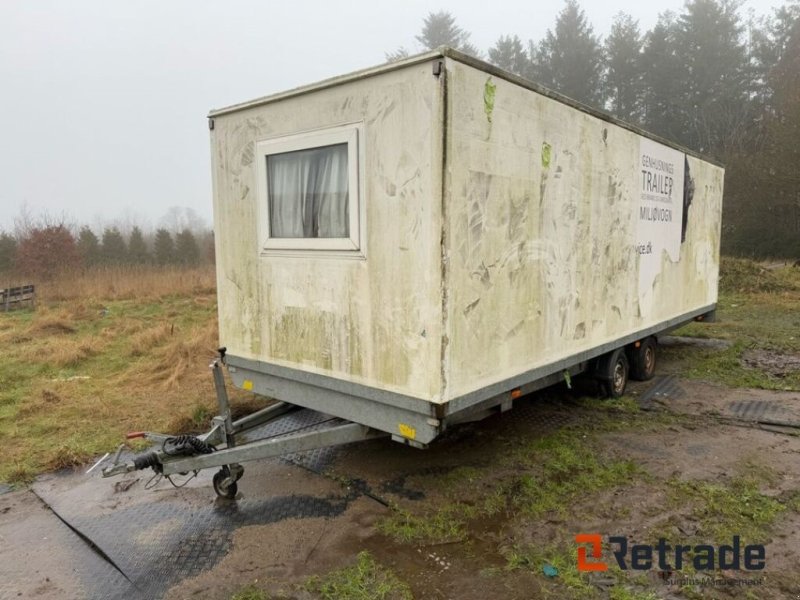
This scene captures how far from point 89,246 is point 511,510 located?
2331 cm

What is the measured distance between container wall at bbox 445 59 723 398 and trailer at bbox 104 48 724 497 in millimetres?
17

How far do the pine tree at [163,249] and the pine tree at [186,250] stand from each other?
0.86 ft

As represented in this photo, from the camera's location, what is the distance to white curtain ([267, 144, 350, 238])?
3611 millimetres

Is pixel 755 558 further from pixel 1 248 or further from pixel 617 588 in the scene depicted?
pixel 1 248

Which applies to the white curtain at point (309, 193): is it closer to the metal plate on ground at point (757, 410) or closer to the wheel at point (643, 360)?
the wheel at point (643, 360)

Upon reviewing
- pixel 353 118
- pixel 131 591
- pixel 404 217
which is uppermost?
pixel 353 118

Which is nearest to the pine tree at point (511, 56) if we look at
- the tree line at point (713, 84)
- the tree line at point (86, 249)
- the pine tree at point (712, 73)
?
the tree line at point (713, 84)

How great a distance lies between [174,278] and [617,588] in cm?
1813

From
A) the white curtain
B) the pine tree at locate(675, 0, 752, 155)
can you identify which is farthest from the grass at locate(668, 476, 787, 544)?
the pine tree at locate(675, 0, 752, 155)

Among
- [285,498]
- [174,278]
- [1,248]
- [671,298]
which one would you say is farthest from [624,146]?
[1,248]

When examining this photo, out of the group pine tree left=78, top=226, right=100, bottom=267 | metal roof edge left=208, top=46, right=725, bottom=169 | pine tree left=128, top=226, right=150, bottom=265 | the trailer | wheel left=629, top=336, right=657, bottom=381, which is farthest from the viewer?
pine tree left=128, top=226, right=150, bottom=265

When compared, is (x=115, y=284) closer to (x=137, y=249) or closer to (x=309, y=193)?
(x=137, y=249)

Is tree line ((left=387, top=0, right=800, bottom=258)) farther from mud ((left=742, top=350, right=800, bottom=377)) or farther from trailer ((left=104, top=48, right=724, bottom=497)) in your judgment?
trailer ((left=104, top=48, right=724, bottom=497))

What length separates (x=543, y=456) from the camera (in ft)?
15.1
